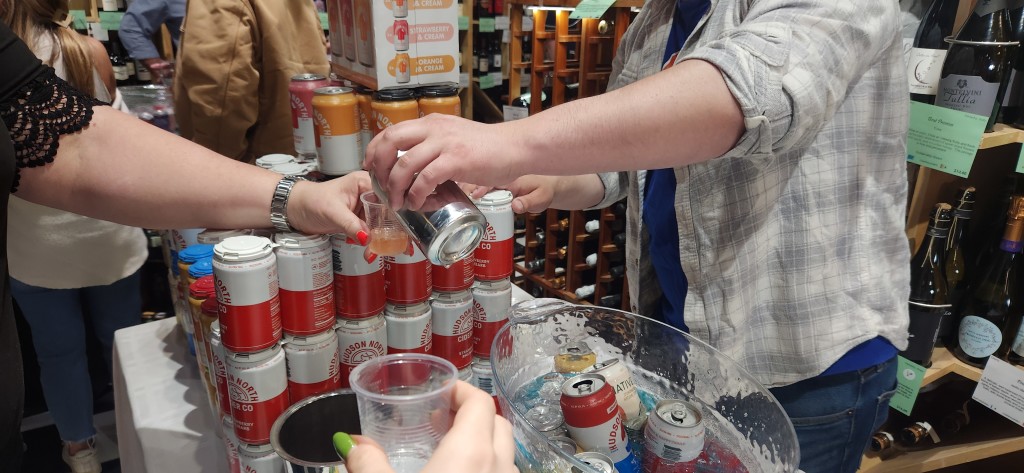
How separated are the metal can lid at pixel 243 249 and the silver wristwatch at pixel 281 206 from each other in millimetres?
125

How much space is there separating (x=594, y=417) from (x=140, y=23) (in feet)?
10.4

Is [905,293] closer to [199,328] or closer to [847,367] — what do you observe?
[847,367]

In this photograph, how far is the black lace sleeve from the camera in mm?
991

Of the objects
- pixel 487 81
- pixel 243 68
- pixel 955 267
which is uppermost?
pixel 243 68

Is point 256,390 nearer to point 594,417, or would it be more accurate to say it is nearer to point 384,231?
point 384,231

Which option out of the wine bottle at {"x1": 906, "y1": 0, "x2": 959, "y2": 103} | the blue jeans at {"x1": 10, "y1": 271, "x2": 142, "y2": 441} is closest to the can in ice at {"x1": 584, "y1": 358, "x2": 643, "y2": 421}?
Answer: the wine bottle at {"x1": 906, "y1": 0, "x2": 959, "y2": 103}

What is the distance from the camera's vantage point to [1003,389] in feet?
5.40

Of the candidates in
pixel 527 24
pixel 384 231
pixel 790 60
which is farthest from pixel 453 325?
pixel 527 24

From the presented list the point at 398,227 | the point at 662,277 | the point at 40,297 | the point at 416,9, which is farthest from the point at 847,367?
the point at 40,297

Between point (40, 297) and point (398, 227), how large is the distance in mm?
1891

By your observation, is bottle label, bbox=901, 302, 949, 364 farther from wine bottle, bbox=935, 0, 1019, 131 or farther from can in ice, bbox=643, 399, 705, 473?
can in ice, bbox=643, 399, 705, 473

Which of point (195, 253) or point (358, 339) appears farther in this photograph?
point (195, 253)

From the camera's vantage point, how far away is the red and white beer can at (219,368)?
1.09m

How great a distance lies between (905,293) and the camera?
116cm
